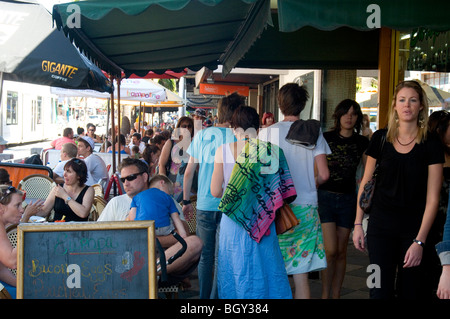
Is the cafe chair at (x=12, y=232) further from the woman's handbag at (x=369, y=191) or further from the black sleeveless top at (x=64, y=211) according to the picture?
the woman's handbag at (x=369, y=191)

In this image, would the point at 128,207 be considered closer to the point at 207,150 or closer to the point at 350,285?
the point at 207,150

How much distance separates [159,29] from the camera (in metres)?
5.29


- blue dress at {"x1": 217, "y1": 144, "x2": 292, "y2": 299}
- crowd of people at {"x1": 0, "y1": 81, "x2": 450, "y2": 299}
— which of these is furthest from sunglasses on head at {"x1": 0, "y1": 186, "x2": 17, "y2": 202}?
blue dress at {"x1": 217, "y1": 144, "x2": 292, "y2": 299}

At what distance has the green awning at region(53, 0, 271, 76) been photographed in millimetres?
3551

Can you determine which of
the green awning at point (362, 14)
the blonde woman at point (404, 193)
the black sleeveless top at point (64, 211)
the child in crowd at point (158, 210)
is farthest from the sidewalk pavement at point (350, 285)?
the green awning at point (362, 14)

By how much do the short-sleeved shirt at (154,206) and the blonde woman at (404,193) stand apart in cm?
154

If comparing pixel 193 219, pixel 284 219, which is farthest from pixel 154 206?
pixel 193 219

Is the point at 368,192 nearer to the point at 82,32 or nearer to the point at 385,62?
the point at 385,62

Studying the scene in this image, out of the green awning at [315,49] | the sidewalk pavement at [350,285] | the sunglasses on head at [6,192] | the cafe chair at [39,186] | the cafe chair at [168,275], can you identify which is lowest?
the sidewalk pavement at [350,285]

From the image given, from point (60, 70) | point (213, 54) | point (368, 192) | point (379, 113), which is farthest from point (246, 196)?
point (213, 54)

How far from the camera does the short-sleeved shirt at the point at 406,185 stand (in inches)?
129

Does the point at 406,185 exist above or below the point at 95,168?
above

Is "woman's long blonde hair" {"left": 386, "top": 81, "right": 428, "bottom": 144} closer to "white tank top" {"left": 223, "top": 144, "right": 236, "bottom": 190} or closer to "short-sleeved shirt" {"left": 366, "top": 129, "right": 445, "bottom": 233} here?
"short-sleeved shirt" {"left": 366, "top": 129, "right": 445, "bottom": 233}

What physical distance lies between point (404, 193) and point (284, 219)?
2.76ft
